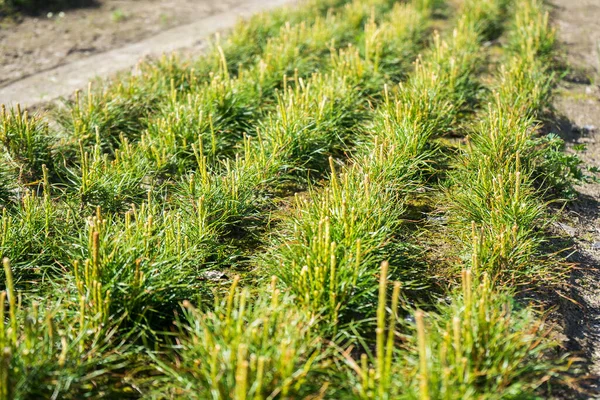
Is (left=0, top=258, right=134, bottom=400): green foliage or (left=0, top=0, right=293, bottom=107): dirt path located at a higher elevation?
(left=0, top=0, right=293, bottom=107): dirt path

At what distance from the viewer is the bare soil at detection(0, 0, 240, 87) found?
6.77 m

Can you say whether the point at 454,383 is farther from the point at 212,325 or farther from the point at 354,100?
the point at 354,100

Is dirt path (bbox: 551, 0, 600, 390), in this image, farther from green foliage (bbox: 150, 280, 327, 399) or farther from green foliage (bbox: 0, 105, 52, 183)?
green foliage (bbox: 0, 105, 52, 183)

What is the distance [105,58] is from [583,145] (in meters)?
4.81

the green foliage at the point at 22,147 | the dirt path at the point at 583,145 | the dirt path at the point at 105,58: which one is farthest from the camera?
the dirt path at the point at 105,58

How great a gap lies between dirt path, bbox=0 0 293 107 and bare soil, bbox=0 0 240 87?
0.02m

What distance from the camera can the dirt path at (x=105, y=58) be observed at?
596 cm

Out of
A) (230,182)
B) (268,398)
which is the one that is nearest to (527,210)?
(230,182)

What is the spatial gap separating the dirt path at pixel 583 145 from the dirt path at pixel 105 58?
3.63 m

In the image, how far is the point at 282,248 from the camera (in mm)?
3576

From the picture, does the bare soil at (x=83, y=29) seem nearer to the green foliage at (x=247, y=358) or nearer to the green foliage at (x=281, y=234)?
the green foliage at (x=281, y=234)

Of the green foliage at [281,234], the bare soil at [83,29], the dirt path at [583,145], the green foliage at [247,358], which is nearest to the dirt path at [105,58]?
the bare soil at [83,29]

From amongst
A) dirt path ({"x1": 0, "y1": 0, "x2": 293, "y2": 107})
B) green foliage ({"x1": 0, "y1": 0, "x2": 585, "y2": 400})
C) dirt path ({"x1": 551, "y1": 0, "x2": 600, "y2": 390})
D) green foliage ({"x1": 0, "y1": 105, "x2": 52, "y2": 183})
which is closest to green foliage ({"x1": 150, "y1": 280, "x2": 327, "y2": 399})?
green foliage ({"x1": 0, "y1": 0, "x2": 585, "y2": 400})

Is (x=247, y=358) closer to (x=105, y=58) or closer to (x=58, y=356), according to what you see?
(x=58, y=356)
